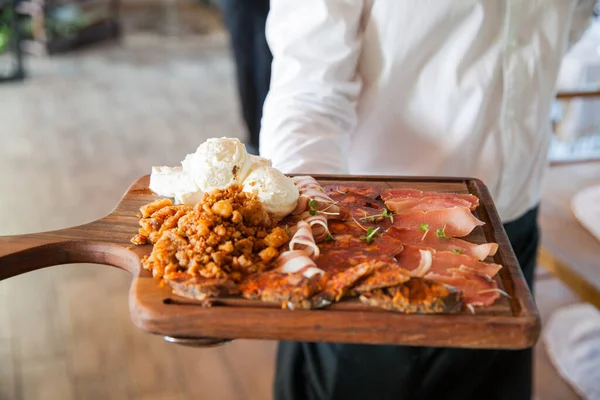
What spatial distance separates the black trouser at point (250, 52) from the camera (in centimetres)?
341

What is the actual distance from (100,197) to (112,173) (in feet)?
1.23

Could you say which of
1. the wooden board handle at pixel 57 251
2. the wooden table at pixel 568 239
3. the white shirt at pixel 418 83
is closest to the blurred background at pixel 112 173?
the wooden table at pixel 568 239

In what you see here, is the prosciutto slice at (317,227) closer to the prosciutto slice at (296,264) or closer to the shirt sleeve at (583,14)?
the prosciutto slice at (296,264)

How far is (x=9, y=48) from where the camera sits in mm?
6164

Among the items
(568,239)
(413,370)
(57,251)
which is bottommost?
(413,370)

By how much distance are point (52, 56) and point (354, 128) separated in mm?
5776

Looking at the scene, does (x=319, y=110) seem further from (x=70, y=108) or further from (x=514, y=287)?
(x=70, y=108)

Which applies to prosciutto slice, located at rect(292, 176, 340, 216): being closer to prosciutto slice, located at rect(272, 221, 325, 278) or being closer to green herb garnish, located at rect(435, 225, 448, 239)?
prosciutto slice, located at rect(272, 221, 325, 278)

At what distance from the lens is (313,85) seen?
1233 millimetres

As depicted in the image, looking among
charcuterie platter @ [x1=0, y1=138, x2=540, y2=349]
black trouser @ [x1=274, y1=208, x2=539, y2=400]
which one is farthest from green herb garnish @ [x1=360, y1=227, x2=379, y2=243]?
black trouser @ [x1=274, y1=208, x2=539, y2=400]

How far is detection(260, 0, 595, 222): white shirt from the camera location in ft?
3.96

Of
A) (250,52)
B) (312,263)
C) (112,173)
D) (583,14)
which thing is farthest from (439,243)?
(112,173)

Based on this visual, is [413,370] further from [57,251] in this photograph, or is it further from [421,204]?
[57,251]

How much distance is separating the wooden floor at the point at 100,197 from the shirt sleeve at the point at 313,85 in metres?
1.20
